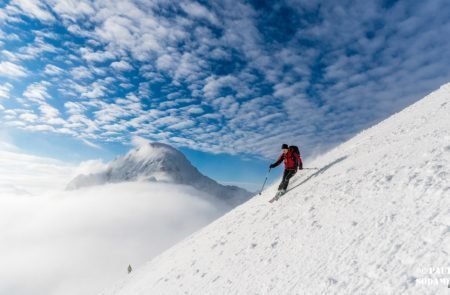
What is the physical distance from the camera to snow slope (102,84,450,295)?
6.62m

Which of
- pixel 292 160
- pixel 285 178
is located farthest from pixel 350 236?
pixel 292 160

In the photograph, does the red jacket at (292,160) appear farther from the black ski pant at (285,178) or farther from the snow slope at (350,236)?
the snow slope at (350,236)

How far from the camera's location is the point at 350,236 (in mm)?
8492

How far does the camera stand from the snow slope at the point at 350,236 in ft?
21.7

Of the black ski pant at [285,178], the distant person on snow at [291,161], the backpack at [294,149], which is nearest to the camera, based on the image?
the black ski pant at [285,178]

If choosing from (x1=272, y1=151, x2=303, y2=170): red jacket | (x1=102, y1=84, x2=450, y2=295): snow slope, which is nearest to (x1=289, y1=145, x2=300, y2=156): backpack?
(x1=272, y1=151, x2=303, y2=170): red jacket

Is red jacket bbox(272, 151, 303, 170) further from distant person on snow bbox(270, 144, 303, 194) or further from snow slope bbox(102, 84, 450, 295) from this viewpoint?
snow slope bbox(102, 84, 450, 295)

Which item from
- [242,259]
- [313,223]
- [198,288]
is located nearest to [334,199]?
[313,223]

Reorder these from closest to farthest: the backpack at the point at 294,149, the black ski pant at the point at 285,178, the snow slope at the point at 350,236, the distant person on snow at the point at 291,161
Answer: the snow slope at the point at 350,236
the black ski pant at the point at 285,178
the distant person on snow at the point at 291,161
the backpack at the point at 294,149

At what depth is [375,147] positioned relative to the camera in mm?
16172

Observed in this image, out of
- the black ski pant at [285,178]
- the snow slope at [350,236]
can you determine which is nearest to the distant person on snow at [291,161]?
the black ski pant at [285,178]

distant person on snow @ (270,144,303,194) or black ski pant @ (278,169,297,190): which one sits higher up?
distant person on snow @ (270,144,303,194)

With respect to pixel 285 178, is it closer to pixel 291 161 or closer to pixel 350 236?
pixel 291 161

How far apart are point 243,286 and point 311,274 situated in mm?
2374
